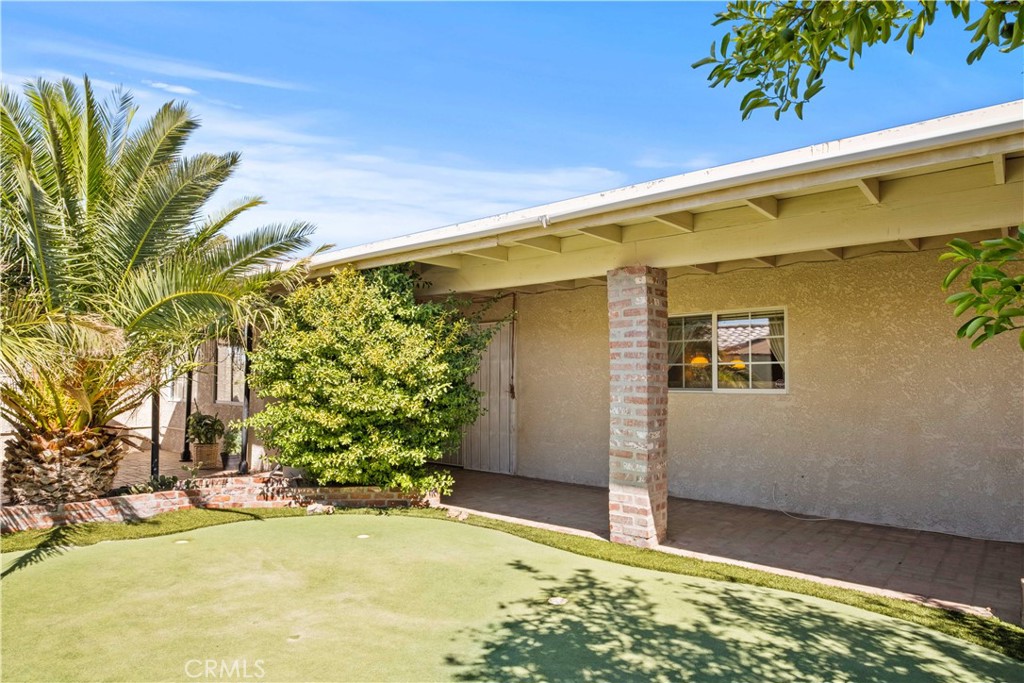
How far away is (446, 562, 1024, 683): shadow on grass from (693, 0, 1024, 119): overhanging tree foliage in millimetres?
3373

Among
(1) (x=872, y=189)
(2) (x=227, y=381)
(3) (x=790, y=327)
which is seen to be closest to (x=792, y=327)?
(3) (x=790, y=327)

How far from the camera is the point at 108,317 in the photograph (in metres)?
7.29

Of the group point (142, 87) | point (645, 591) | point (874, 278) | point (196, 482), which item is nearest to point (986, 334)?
point (645, 591)

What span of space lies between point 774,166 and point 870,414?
14.0ft

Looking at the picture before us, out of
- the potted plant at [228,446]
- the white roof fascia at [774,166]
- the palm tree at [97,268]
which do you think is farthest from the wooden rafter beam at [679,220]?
the potted plant at [228,446]

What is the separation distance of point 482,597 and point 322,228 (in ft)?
19.9

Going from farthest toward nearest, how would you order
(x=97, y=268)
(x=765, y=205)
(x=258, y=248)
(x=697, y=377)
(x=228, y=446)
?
(x=228, y=446)
(x=697, y=377)
(x=258, y=248)
(x=97, y=268)
(x=765, y=205)

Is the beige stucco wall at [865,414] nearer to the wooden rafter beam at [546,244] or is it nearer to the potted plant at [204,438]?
the wooden rafter beam at [546,244]

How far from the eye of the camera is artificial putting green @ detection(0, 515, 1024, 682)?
3.98m

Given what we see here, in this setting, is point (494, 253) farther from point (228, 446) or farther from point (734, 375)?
point (228, 446)

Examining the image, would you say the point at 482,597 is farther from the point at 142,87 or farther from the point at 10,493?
the point at 142,87

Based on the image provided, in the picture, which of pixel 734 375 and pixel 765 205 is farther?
pixel 734 375

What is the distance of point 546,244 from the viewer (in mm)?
7457

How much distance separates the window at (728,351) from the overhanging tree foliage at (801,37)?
5.94 m
